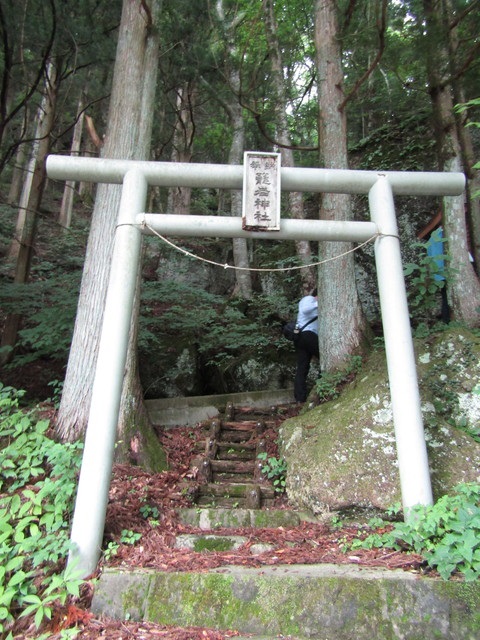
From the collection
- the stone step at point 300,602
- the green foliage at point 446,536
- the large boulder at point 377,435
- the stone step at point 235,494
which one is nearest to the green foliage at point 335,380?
the large boulder at point 377,435

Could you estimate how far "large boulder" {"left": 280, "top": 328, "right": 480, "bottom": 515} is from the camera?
3.77 m

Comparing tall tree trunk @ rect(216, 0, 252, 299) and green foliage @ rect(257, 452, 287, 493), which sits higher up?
tall tree trunk @ rect(216, 0, 252, 299)

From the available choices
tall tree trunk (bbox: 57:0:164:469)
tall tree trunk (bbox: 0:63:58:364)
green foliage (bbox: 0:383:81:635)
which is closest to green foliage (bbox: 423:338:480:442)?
tall tree trunk (bbox: 57:0:164:469)

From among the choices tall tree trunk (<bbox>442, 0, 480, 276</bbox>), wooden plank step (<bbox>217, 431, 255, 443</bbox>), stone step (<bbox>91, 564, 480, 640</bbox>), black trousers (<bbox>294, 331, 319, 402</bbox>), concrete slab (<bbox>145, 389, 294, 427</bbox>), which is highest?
tall tree trunk (<bbox>442, 0, 480, 276</bbox>)

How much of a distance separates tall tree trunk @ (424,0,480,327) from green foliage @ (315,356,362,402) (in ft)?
4.87

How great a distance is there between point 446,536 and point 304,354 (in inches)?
133

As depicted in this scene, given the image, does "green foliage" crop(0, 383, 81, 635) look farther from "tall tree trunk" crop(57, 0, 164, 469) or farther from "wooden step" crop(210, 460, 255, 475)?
"wooden step" crop(210, 460, 255, 475)

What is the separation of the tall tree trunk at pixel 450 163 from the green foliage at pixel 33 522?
4.81m

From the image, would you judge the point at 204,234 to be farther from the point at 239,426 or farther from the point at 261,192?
the point at 239,426

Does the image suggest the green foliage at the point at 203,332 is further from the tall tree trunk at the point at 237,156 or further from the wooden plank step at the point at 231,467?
the wooden plank step at the point at 231,467

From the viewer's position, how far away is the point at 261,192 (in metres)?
3.77

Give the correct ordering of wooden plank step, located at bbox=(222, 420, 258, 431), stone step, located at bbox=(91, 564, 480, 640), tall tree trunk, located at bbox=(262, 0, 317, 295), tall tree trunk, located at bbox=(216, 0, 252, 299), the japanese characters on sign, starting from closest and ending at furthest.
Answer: stone step, located at bbox=(91, 564, 480, 640), the japanese characters on sign, wooden plank step, located at bbox=(222, 420, 258, 431), tall tree trunk, located at bbox=(262, 0, 317, 295), tall tree trunk, located at bbox=(216, 0, 252, 299)

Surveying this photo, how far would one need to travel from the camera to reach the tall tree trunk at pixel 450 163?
207 inches

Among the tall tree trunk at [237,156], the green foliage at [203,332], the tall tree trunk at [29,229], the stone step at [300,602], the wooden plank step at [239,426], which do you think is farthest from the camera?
the tall tree trunk at [237,156]
